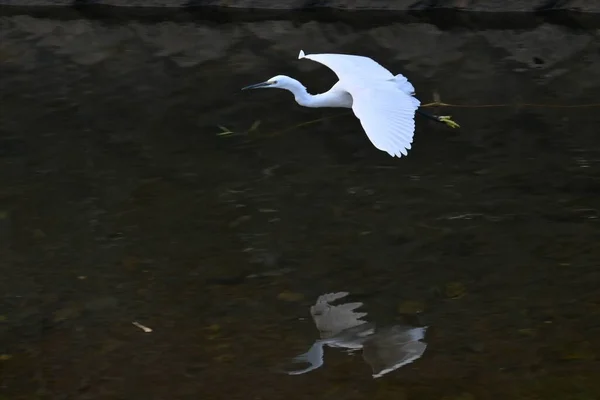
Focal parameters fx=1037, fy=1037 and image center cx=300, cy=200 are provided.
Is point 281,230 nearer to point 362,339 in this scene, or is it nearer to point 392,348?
point 362,339

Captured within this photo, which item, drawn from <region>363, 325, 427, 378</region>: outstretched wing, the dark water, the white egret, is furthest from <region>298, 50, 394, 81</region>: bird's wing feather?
<region>363, 325, 427, 378</region>: outstretched wing

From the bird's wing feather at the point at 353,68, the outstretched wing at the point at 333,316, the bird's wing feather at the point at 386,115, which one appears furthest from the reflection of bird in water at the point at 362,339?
the bird's wing feather at the point at 353,68

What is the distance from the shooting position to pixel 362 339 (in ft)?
13.2

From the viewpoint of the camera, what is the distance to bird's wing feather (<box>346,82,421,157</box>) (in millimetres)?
4344

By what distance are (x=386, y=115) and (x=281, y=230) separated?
0.83m

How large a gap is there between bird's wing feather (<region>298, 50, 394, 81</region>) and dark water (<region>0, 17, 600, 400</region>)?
61cm

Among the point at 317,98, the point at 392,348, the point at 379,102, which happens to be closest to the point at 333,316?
the point at 392,348

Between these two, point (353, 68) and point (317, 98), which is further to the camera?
point (317, 98)

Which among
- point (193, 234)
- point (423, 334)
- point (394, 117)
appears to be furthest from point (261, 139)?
point (423, 334)

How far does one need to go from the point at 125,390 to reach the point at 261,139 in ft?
9.26

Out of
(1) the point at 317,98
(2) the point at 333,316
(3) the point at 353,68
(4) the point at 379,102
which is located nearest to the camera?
(2) the point at 333,316

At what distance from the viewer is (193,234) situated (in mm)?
5059

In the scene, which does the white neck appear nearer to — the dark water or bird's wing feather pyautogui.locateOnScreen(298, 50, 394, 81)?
bird's wing feather pyautogui.locateOnScreen(298, 50, 394, 81)

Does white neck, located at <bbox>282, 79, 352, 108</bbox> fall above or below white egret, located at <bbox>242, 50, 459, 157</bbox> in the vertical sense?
below
